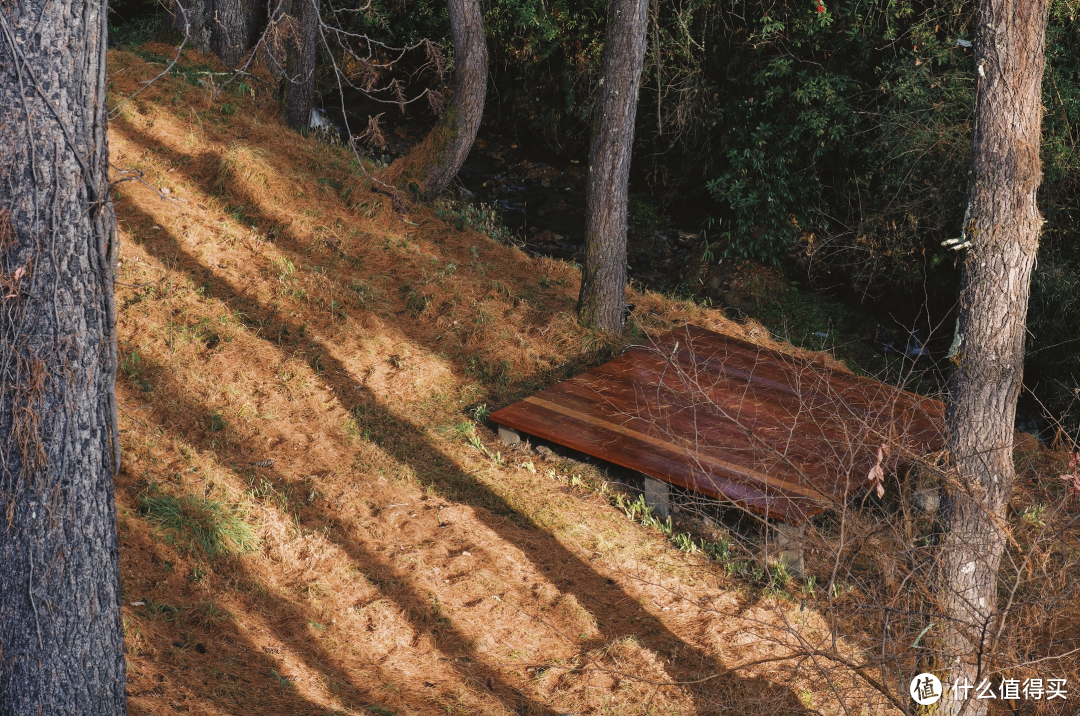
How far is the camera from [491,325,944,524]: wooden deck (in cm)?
595

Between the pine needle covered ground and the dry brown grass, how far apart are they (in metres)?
0.02

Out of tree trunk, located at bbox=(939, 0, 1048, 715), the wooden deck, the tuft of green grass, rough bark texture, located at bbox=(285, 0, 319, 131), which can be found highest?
rough bark texture, located at bbox=(285, 0, 319, 131)

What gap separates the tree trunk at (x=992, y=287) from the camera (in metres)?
4.36

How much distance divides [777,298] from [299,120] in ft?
20.4

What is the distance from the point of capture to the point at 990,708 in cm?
471

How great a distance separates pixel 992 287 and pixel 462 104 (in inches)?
280

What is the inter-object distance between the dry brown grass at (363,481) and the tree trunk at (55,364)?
0.70m

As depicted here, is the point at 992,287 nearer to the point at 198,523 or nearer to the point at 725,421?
the point at 725,421

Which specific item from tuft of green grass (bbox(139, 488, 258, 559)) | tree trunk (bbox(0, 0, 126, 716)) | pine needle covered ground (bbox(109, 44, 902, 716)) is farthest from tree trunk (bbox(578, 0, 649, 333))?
tree trunk (bbox(0, 0, 126, 716))

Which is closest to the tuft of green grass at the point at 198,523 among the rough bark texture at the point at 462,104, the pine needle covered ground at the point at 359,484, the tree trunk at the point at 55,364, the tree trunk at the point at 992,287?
the pine needle covered ground at the point at 359,484

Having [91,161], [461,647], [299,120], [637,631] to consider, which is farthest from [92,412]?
[299,120]

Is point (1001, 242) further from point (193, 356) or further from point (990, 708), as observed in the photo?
point (193, 356)

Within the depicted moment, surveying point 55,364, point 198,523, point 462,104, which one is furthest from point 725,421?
point 462,104

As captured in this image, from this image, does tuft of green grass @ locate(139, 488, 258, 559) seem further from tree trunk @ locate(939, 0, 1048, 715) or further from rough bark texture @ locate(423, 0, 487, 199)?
rough bark texture @ locate(423, 0, 487, 199)
